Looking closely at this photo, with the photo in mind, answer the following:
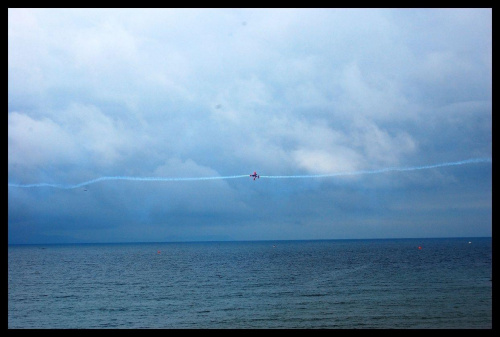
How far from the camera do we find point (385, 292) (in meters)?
66.7

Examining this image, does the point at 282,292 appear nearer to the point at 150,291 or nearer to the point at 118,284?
the point at 150,291

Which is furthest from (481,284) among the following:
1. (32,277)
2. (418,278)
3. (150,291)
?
(32,277)

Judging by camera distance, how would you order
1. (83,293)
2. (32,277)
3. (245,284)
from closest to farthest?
(83,293), (245,284), (32,277)

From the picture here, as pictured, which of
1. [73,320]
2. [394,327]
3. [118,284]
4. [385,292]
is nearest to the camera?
[394,327]

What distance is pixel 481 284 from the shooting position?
69812mm

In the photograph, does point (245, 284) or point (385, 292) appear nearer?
point (385, 292)

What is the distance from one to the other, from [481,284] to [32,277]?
91345 millimetres
